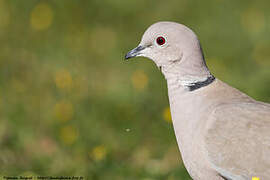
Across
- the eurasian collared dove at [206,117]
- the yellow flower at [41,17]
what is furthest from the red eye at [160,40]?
the yellow flower at [41,17]

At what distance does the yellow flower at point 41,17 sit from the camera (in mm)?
9039

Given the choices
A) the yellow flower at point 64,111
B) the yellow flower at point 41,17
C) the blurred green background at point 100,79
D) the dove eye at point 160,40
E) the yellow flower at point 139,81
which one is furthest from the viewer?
the yellow flower at point 41,17

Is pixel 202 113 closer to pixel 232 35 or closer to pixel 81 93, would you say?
pixel 81 93

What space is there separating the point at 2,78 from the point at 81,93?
1.11m

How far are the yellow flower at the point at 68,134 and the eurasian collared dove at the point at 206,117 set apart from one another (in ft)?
7.45

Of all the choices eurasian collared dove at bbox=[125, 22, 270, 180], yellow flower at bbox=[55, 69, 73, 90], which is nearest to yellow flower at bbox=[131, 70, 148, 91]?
yellow flower at bbox=[55, 69, 73, 90]

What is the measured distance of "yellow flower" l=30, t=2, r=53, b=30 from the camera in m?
9.04

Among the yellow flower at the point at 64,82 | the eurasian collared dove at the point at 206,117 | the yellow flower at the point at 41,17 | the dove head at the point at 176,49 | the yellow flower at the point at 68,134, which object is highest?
the dove head at the point at 176,49

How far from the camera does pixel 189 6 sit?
986 centimetres

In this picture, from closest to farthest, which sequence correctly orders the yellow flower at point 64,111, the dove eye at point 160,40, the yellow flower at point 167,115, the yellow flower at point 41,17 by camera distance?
the dove eye at point 160,40
the yellow flower at point 167,115
the yellow flower at point 64,111
the yellow flower at point 41,17

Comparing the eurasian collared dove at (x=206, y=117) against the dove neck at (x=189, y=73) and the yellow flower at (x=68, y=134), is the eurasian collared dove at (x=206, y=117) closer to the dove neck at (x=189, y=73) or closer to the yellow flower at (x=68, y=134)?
the dove neck at (x=189, y=73)

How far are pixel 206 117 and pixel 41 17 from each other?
18.1ft

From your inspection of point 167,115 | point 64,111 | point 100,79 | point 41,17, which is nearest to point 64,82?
point 64,111

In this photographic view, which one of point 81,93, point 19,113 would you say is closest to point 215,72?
point 81,93
